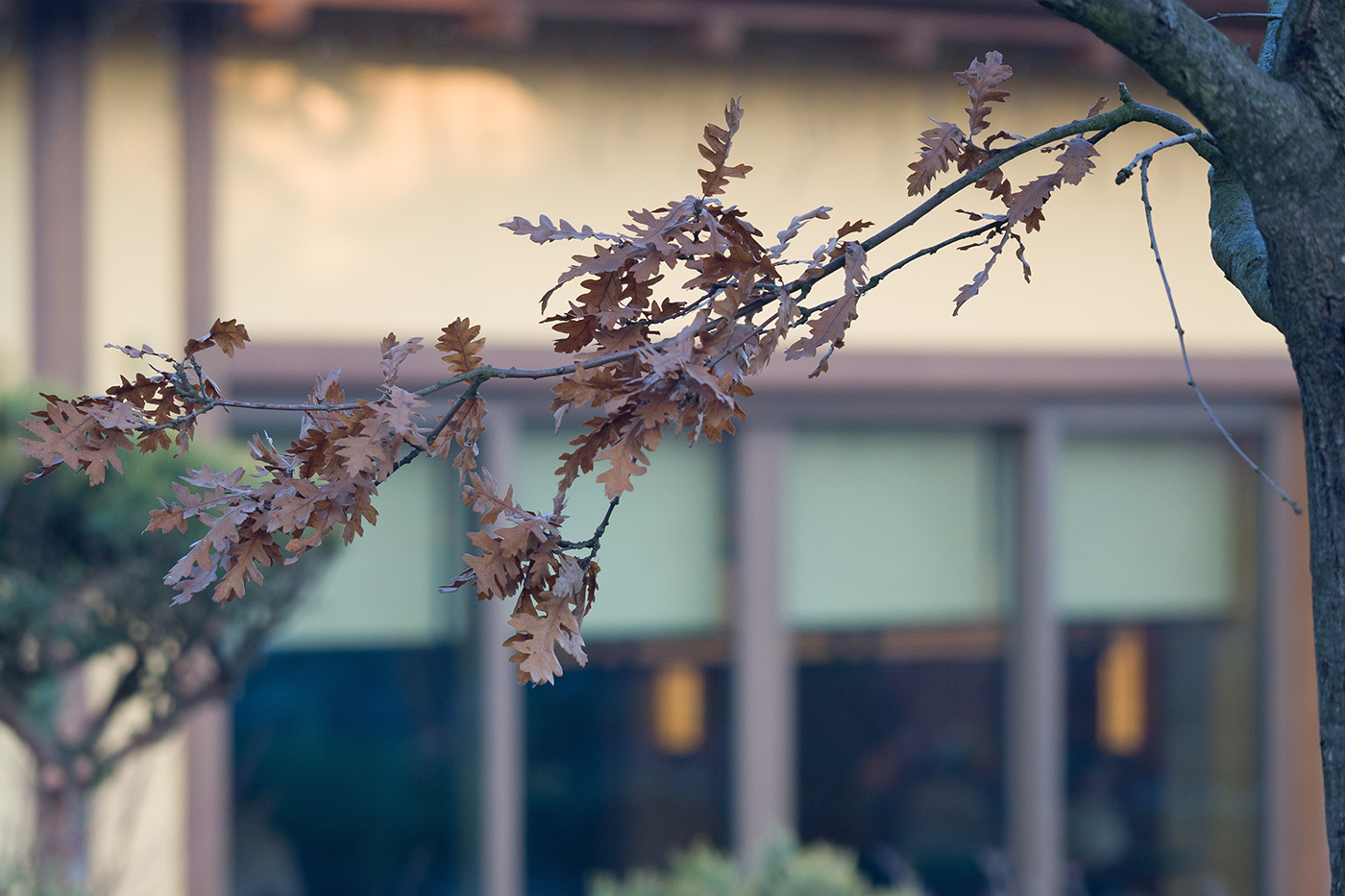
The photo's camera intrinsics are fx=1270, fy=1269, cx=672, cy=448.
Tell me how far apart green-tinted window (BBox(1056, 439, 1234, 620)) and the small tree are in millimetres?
3040

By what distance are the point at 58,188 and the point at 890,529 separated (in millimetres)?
3004

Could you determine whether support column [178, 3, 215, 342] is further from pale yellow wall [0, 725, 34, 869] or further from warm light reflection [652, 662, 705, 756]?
warm light reflection [652, 662, 705, 756]

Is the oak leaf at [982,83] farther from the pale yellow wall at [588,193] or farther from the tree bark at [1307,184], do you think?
the pale yellow wall at [588,193]

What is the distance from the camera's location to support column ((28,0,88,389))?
377 cm

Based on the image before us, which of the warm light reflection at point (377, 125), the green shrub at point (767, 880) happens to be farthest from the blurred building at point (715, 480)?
the green shrub at point (767, 880)

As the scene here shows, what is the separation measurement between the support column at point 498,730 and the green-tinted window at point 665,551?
0.87 ft

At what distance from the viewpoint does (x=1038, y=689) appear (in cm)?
468

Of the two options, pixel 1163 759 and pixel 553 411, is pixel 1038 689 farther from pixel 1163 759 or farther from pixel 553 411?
pixel 553 411

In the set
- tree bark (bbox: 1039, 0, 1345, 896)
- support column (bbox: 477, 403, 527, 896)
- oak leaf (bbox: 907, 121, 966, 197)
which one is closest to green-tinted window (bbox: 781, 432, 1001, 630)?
support column (bbox: 477, 403, 527, 896)

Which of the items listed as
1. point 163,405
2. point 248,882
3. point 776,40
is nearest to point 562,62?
point 776,40

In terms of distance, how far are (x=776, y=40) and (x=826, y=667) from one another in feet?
7.34

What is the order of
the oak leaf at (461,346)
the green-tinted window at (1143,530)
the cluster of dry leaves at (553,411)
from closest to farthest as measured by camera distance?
the cluster of dry leaves at (553,411)
the oak leaf at (461,346)
the green-tinted window at (1143,530)

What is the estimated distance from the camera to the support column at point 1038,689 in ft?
15.4

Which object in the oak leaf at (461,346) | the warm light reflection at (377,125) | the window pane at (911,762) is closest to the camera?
the oak leaf at (461,346)
